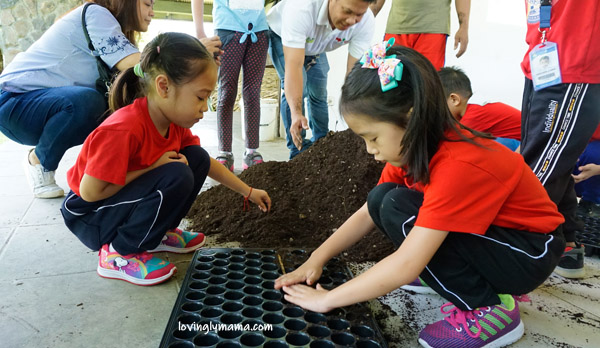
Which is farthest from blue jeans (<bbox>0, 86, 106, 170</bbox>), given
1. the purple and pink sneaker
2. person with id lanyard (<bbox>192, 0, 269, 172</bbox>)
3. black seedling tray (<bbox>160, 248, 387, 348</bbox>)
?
the purple and pink sneaker

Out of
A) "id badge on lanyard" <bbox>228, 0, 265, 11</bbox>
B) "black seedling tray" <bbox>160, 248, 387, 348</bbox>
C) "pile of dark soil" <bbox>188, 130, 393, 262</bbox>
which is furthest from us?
"id badge on lanyard" <bbox>228, 0, 265, 11</bbox>

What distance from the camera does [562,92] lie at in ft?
4.94

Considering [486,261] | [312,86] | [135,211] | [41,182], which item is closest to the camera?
[486,261]

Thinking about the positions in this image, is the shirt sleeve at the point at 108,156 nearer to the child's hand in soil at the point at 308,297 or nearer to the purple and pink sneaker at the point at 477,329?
the child's hand in soil at the point at 308,297

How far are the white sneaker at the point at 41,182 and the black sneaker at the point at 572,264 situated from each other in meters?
2.50

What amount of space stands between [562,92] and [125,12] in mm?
1835

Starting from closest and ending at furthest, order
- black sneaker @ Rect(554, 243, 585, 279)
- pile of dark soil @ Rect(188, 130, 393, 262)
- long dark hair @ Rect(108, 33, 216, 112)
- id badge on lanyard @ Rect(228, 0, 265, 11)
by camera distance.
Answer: long dark hair @ Rect(108, 33, 216, 112)
black sneaker @ Rect(554, 243, 585, 279)
pile of dark soil @ Rect(188, 130, 393, 262)
id badge on lanyard @ Rect(228, 0, 265, 11)

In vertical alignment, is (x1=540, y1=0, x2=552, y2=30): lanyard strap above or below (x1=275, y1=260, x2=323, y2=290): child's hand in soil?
above

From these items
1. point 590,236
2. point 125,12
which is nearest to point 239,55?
point 125,12

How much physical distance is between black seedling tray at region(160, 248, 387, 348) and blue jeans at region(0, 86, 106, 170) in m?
1.04

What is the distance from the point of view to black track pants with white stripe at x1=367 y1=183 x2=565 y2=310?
3.46 ft

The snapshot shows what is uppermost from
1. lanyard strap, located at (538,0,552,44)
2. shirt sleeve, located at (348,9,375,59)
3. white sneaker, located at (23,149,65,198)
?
lanyard strap, located at (538,0,552,44)

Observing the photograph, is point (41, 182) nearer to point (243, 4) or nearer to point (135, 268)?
point (135, 268)

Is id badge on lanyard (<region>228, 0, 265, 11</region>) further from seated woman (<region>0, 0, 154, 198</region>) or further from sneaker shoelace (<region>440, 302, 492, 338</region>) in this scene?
sneaker shoelace (<region>440, 302, 492, 338</region>)
